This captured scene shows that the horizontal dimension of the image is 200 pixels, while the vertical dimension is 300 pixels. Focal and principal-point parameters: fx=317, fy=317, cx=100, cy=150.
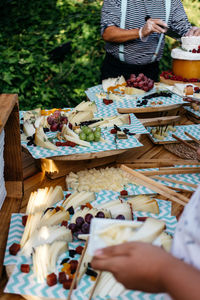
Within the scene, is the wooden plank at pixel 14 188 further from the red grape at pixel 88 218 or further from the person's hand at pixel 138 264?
the person's hand at pixel 138 264

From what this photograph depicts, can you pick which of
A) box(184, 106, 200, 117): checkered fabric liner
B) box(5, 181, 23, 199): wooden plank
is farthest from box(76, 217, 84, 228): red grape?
box(184, 106, 200, 117): checkered fabric liner

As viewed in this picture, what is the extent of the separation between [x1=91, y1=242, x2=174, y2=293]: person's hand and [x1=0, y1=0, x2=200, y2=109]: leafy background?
392cm

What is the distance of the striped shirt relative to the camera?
10.2 feet

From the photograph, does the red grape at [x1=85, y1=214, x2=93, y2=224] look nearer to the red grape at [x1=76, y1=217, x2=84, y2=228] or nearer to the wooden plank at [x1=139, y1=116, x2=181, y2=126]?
the red grape at [x1=76, y1=217, x2=84, y2=228]

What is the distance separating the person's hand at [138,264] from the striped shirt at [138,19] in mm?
2771

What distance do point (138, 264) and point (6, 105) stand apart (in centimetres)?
114

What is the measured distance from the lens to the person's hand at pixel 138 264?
26.8 inches

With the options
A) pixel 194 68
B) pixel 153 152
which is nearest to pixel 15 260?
pixel 153 152

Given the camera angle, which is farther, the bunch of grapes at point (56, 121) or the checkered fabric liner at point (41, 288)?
the bunch of grapes at point (56, 121)

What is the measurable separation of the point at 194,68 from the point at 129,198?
2.16 metres

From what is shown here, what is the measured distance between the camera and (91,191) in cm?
184

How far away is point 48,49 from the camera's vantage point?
196 inches

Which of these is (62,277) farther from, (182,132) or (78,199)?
(182,132)

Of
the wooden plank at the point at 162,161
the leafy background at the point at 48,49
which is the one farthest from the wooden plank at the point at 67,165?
the leafy background at the point at 48,49
